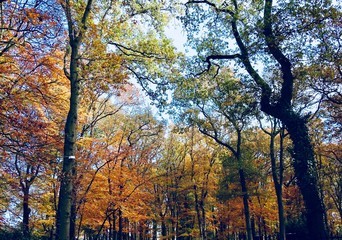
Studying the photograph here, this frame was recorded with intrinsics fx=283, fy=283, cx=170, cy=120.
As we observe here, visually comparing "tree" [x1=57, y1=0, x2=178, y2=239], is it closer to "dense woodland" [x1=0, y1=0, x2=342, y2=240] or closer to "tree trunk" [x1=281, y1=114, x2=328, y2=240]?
"dense woodland" [x1=0, y1=0, x2=342, y2=240]

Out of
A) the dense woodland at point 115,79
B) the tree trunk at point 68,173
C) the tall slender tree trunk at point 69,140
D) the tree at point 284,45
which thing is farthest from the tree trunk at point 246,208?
the tree trunk at point 68,173

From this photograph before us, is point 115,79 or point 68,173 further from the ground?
point 115,79

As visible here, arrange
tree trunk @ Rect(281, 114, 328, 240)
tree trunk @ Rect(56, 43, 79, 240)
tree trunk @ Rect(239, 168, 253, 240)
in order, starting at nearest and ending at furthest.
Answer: tree trunk @ Rect(56, 43, 79, 240)
tree trunk @ Rect(281, 114, 328, 240)
tree trunk @ Rect(239, 168, 253, 240)

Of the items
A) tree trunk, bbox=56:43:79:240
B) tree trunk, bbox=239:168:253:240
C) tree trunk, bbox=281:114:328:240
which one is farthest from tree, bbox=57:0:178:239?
tree trunk, bbox=239:168:253:240

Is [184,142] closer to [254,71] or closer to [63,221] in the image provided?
[254,71]

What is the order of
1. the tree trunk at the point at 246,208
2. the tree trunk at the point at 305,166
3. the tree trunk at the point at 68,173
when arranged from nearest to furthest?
the tree trunk at the point at 68,173, the tree trunk at the point at 305,166, the tree trunk at the point at 246,208

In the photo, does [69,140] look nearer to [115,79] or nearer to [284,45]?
[115,79]

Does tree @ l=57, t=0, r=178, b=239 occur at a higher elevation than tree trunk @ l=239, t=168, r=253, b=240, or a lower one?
higher

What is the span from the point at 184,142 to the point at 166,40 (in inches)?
744

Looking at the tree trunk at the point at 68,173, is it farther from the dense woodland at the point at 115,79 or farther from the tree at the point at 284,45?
the tree at the point at 284,45

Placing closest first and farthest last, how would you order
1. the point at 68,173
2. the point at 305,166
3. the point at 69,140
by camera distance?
the point at 68,173 → the point at 69,140 → the point at 305,166

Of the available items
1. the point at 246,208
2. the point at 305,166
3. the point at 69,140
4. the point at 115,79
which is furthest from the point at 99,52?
the point at 246,208

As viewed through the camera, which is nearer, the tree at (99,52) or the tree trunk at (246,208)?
the tree at (99,52)

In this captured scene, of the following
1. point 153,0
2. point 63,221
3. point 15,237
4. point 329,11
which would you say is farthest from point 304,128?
point 15,237
